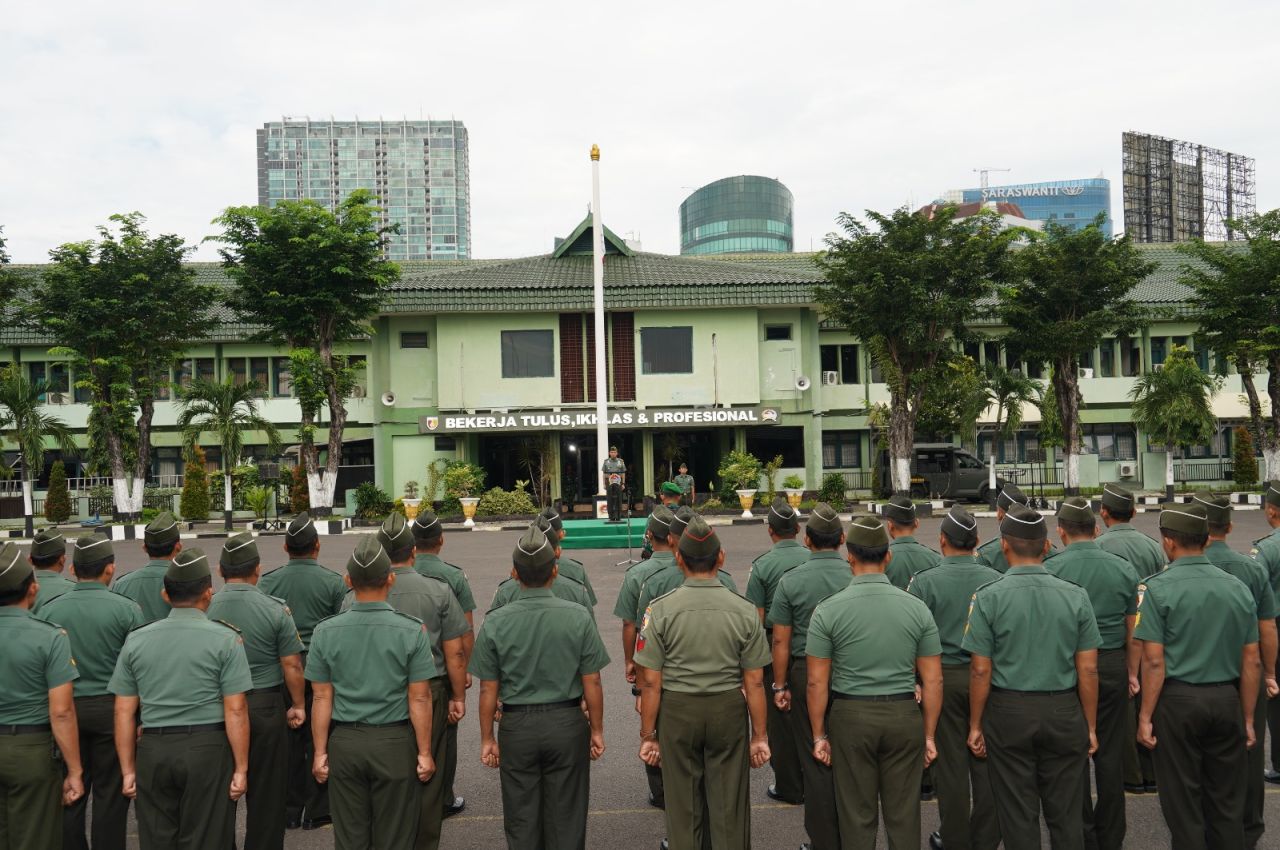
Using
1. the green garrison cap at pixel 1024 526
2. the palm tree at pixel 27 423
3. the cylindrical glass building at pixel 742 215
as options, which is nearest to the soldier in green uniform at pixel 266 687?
the green garrison cap at pixel 1024 526

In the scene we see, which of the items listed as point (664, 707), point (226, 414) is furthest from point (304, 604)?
point (226, 414)

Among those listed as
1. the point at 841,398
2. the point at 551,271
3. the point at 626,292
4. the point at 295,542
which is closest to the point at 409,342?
the point at 551,271

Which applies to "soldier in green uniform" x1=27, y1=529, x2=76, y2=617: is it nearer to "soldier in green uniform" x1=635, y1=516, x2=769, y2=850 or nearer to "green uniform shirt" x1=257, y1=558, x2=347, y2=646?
"green uniform shirt" x1=257, y1=558, x2=347, y2=646

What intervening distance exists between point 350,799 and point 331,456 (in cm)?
2222

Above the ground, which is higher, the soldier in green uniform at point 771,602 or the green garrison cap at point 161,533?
the green garrison cap at point 161,533

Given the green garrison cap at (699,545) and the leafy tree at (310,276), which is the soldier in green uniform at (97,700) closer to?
the green garrison cap at (699,545)

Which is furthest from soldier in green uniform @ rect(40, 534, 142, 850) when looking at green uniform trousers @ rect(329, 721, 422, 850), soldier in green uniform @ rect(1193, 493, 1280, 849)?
soldier in green uniform @ rect(1193, 493, 1280, 849)

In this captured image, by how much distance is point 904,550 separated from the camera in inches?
251

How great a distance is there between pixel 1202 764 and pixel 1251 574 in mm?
1300

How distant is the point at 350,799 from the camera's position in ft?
14.3

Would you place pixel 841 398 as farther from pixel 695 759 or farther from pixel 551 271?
pixel 695 759

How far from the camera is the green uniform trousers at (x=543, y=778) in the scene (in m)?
4.48

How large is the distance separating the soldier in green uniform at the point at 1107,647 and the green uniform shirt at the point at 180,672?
4549 millimetres

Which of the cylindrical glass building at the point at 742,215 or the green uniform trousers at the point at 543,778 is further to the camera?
the cylindrical glass building at the point at 742,215
